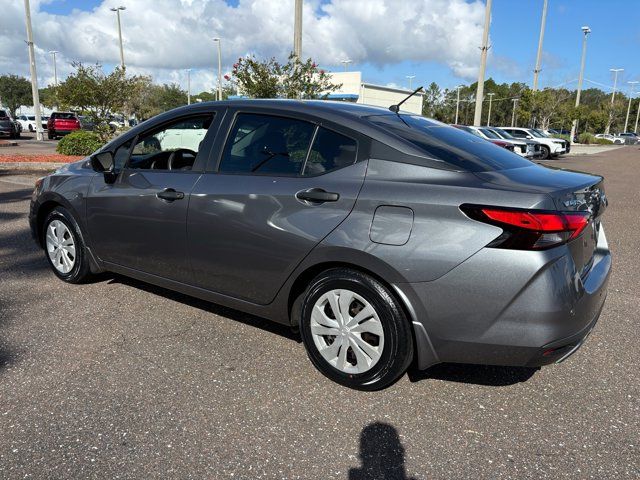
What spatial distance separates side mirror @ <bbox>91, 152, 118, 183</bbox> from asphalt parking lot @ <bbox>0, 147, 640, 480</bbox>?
107 centimetres

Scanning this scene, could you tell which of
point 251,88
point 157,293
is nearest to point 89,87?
point 251,88

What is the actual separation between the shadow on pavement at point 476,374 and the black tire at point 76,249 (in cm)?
296

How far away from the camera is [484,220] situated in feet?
8.45

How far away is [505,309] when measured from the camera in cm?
→ 257

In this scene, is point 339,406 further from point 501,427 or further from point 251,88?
point 251,88

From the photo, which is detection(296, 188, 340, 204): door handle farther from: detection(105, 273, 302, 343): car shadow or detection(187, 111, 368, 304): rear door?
detection(105, 273, 302, 343): car shadow

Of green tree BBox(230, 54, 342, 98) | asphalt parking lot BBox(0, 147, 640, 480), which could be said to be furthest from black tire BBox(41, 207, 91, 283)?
green tree BBox(230, 54, 342, 98)

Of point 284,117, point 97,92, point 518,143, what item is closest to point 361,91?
point 518,143

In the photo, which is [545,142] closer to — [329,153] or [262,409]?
[329,153]

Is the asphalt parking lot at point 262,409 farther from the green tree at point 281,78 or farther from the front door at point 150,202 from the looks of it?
the green tree at point 281,78

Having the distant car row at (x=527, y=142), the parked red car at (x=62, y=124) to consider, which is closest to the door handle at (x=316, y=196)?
the distant car row at (x=527, y=142)

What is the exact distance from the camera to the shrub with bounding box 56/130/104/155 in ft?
54.3

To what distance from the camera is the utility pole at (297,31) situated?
40.1ft

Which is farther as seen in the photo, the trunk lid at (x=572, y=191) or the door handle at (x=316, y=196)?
the door handle at (x=316, y=196)
